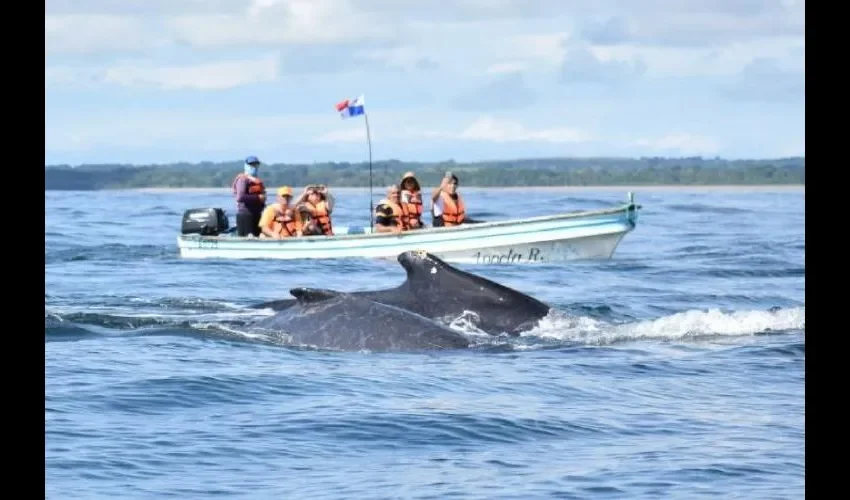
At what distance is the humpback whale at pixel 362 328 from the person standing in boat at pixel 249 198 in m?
15.3

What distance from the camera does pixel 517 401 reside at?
41.0 ft

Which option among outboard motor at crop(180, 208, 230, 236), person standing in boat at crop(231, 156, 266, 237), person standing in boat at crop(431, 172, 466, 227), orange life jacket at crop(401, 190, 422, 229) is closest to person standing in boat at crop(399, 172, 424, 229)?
orange life jacket at crop(401, 190, 422, 229)

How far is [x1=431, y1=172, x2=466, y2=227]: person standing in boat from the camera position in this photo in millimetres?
30922

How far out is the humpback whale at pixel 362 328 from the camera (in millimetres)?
15211

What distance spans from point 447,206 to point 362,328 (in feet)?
51.6

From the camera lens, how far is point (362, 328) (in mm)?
15367

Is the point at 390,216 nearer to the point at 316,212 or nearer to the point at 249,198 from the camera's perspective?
the point at 316,212

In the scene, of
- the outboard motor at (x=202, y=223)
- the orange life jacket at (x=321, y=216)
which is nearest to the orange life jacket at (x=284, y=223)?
the orange life jacket at (x=321, y=216)

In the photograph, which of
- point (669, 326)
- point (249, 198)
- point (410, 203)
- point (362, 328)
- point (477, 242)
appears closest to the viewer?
point (362, 328)

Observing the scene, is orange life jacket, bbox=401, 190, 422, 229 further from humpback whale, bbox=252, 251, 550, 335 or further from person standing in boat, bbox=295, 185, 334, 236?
humpback whale, bbox=252, 251, 550, 335

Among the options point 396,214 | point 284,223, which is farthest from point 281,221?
point 396,214

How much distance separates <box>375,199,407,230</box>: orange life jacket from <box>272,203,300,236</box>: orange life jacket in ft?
5.50

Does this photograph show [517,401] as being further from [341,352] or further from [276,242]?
[276,242]

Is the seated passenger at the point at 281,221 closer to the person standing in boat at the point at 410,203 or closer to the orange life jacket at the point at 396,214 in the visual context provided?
the orange life jacket at the point at 396,214
